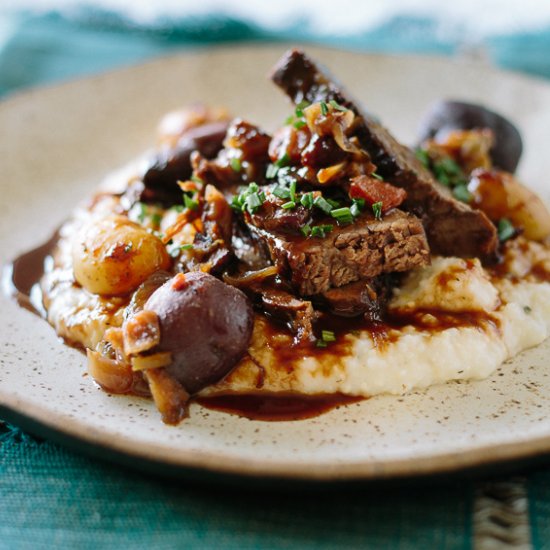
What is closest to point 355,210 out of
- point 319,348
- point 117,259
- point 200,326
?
point 319,348

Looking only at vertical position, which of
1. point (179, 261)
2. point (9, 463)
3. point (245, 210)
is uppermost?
point (245, 210)

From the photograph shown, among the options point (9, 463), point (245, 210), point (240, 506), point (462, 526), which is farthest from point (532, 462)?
point (9, 463)

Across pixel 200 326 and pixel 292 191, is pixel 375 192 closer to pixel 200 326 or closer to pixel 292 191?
pixel 292 191

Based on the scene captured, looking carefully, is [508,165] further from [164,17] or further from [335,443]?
[164,17]

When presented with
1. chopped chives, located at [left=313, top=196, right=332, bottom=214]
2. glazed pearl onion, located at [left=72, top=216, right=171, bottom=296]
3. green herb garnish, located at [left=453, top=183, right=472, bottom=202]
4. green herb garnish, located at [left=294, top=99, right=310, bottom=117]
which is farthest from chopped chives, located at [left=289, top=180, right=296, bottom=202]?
green herb garnish, located at [left=453, top=183, right=472, bottom=202]

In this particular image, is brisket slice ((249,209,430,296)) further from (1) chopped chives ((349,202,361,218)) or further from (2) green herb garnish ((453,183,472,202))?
(2) green herb garnish ((453,183,472,202))
